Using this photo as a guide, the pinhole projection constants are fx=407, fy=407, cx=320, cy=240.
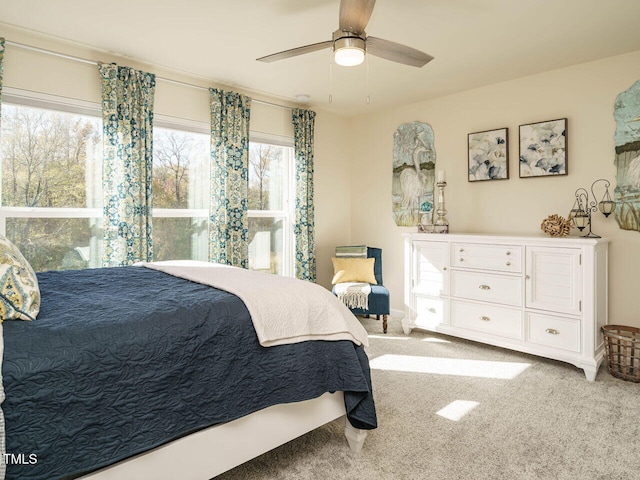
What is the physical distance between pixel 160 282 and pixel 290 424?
988 millimetres

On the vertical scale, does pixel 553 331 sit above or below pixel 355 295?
below

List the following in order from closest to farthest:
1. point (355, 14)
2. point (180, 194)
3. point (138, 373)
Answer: point (138, 373)
point (355, 14)
point (180, 194)

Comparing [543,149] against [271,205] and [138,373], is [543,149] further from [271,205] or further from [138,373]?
[138,373]

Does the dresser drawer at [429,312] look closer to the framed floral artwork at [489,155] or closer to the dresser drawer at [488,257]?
the dresser drawer at [488,257]

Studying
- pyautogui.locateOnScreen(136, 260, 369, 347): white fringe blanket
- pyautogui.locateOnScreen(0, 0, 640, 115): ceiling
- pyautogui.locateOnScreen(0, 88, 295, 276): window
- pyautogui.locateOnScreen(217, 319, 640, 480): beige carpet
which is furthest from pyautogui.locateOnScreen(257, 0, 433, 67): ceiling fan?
pyautogui.locateOnScreen(217, 319, 640, 480): beige carpet

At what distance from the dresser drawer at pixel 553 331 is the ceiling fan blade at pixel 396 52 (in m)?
2.19

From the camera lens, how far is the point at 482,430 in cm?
226

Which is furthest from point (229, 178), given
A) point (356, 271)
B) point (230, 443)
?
point (230, 443)

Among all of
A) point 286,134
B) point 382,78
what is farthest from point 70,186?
point 382,78

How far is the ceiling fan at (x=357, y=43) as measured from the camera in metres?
2.06

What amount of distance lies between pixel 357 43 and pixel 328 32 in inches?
33.3

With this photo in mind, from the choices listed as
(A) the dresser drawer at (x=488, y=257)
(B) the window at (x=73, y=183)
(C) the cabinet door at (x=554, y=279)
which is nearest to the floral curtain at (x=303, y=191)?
(B) the window at (x=73, y=183)

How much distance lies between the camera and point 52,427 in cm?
121

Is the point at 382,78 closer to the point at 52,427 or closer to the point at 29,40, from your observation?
the point at 29,40
